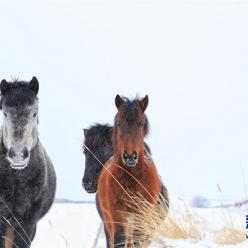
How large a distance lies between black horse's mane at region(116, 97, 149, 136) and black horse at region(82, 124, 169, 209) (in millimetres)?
3048

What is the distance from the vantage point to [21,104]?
6680 mm

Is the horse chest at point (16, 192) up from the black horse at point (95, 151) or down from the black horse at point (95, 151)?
down

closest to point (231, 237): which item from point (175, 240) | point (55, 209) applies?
point (175, 240)

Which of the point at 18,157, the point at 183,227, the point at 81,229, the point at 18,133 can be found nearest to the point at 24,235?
the point at 18,157

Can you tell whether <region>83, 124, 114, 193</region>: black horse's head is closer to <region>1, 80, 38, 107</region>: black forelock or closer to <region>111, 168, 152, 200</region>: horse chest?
<region>1, 80, 38, 107</region>: black forelock

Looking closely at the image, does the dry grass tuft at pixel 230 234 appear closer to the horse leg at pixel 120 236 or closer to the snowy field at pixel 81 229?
the snowy field at pixel 81 229

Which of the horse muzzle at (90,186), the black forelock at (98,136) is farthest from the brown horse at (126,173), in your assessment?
the black forelock at (98,136)

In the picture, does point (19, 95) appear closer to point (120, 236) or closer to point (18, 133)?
point (18, 133)

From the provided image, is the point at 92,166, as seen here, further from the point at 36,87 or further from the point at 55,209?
the point at 55,209

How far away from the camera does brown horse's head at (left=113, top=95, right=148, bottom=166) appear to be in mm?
6141

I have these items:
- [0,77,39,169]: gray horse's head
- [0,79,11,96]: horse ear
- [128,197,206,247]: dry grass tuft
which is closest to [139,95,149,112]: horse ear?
[128,197,206,247]: dry grass tuft

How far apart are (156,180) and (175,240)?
1543 mm

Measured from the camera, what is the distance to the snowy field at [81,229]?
4863 millimetres

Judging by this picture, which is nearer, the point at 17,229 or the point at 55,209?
the point at 17,229
